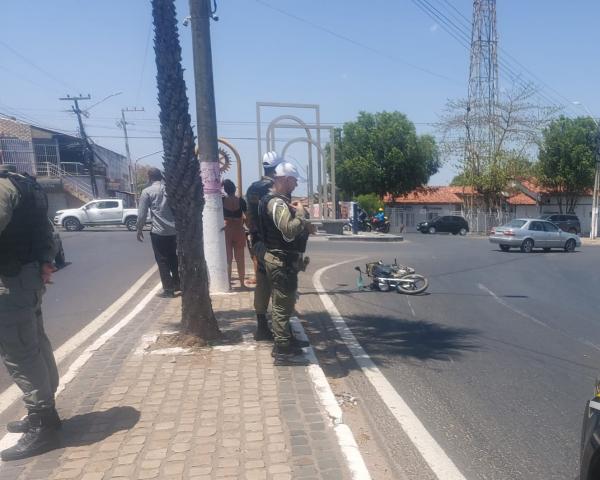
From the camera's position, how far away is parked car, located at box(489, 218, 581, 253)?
21578 mm

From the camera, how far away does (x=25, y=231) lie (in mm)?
3309

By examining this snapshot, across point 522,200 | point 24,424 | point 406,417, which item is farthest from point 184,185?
point 522,200

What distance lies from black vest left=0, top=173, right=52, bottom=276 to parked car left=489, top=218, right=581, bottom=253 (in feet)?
68.5

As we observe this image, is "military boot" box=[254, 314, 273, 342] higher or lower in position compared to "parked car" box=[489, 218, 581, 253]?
higher

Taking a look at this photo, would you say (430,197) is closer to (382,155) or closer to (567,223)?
(382,155)

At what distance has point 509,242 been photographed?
70.5 ft

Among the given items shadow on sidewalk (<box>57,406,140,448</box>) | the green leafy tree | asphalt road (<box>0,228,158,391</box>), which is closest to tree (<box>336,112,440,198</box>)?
the green leafy tree

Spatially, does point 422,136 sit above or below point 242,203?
above

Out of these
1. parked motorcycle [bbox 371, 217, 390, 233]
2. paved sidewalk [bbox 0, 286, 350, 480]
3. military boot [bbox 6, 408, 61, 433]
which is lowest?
parked motorcycle [bbox 371, 217, 390, 233]

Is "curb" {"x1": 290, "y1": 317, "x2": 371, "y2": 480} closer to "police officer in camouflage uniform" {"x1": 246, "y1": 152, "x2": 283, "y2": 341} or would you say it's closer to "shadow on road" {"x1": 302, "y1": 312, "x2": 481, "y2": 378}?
"shadow on road" {"x1": 302, "y1": 312, "x2": 481, "y2": 378}

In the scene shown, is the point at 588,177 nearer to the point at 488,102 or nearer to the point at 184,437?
the point at 488,102

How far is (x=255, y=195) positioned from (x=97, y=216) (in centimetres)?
2773

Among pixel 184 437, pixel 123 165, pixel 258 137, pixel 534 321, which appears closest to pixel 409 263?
pixel 534 321

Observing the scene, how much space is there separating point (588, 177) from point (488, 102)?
10.7m
